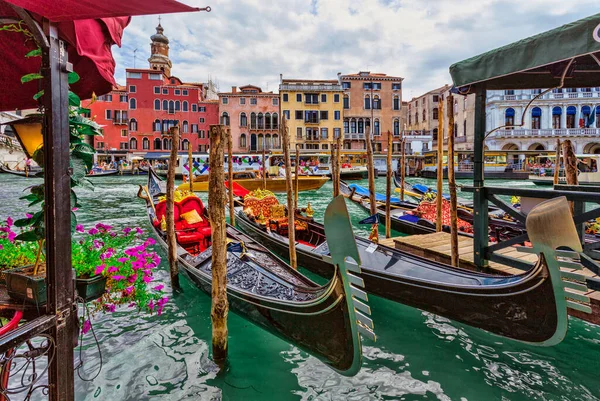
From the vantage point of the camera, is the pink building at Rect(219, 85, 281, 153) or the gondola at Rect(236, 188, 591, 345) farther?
the pink building at Rect(219, 85, 281, 153)

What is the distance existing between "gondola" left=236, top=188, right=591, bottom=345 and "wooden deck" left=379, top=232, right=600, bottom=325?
0.18 m

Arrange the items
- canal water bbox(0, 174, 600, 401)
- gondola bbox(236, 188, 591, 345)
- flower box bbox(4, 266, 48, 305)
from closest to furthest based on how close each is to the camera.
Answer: flower box bbox(4, 266, 48, 305) → gondola bbox(236, 188, 591, 345) → canal water bbox(0, 174, 600, 401)

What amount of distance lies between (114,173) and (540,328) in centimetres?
3056

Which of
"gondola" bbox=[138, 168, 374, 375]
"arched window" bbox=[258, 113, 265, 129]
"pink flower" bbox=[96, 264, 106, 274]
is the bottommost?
"gondola" bbox=[138, 168, 374, 375]

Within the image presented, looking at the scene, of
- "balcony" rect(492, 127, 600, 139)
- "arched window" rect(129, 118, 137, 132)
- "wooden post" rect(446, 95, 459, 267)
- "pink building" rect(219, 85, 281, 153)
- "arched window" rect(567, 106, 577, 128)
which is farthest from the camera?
"pink building" rect(219, 85, 281, 153)

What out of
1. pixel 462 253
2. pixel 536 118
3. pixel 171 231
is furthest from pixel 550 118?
pixel 171 231

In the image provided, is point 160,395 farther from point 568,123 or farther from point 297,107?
point 568,123

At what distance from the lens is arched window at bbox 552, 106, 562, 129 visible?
2812 centimetres

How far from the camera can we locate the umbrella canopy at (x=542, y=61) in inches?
93.6

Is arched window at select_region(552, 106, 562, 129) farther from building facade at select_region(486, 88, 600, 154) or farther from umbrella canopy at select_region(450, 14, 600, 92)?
umbrella canopy at select_region(450, 14, 600, 92)

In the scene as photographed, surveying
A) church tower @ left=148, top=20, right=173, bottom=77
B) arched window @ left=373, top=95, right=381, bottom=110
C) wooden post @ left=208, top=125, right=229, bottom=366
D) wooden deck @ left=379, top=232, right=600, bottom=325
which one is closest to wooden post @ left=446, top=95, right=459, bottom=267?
wooden deck @ left=379, top=232, right=600, bottom=325

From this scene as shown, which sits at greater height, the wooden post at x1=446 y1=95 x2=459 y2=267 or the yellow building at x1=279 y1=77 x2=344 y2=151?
the yellow building at x1=279 y1=77 x2=344 y2=151

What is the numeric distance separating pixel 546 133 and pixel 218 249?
3203 cm

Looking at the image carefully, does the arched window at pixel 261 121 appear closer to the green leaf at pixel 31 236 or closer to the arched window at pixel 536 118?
the arched window at pixel 536 118
